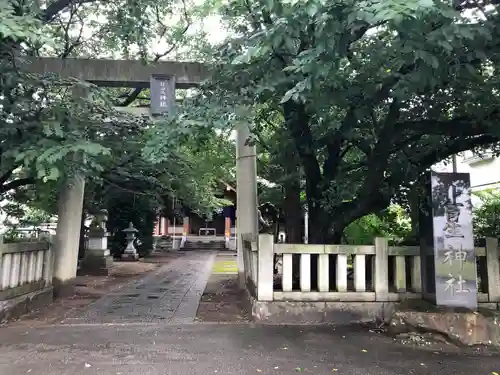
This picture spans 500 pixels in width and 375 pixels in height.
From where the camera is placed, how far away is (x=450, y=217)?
6.78 metres

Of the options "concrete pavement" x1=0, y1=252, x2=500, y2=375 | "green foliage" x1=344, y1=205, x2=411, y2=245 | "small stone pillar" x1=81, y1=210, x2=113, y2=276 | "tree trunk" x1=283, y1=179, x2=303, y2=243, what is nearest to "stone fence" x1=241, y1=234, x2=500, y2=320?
"concrete pavement" x1=0, y1=252, x2=500, y2=375

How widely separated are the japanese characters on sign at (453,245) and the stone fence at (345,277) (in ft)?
2.26

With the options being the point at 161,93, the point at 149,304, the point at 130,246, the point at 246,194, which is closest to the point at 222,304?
the point at 149,304

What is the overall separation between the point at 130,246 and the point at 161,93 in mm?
14659

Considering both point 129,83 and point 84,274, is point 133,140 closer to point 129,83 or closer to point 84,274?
point 129,83

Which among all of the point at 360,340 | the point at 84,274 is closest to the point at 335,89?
the point at 360,340

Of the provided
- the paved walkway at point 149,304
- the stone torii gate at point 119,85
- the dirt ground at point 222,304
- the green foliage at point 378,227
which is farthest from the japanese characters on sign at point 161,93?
the green foliage at point 378,227

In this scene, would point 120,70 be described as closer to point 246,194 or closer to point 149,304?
point 246,194

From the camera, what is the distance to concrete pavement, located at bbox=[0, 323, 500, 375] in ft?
16.9

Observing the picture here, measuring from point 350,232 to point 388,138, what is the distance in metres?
4.53

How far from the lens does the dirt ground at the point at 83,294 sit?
7.99m

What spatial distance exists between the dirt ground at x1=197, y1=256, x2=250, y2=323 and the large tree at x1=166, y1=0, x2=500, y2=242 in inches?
78.0

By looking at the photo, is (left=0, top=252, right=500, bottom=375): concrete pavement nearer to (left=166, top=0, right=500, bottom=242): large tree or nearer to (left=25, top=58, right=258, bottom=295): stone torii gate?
(left=166, top=0, right=500, bottom=242): large tree

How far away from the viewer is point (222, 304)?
31.5ft
